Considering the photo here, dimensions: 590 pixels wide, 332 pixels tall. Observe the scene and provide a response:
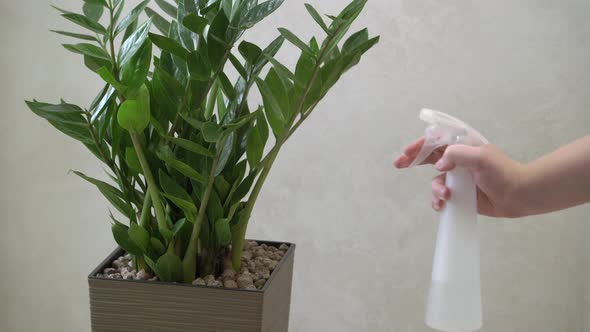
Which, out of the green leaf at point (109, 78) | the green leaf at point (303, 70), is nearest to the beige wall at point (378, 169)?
the green leaf at point (303, 70)

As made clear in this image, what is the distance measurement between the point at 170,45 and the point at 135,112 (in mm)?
91

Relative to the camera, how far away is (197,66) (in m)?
0.94

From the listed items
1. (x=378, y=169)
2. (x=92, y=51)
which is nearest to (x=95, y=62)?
(x=92, y=51)

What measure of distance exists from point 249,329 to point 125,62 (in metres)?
0.36

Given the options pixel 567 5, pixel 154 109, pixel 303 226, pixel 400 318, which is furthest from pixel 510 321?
pixel 154 109

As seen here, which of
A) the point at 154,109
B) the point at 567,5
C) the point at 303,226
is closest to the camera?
the point at 154,109

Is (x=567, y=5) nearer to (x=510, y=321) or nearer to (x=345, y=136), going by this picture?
(x=345, y=136)

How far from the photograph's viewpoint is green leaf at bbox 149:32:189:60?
896 millimetres

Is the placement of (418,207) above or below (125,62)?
below

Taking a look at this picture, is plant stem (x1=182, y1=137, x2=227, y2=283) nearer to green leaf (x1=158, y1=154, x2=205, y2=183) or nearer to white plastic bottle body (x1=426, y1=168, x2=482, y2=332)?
green leaf (x1=158, y1=154, x2=205, y2=183)

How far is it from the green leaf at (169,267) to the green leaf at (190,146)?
137 mm

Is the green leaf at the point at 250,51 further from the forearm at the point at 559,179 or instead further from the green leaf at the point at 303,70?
the forearm at the point at 559,179

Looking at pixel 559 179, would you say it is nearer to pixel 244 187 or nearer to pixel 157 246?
pixel 244 187

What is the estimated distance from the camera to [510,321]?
6.40 feet
